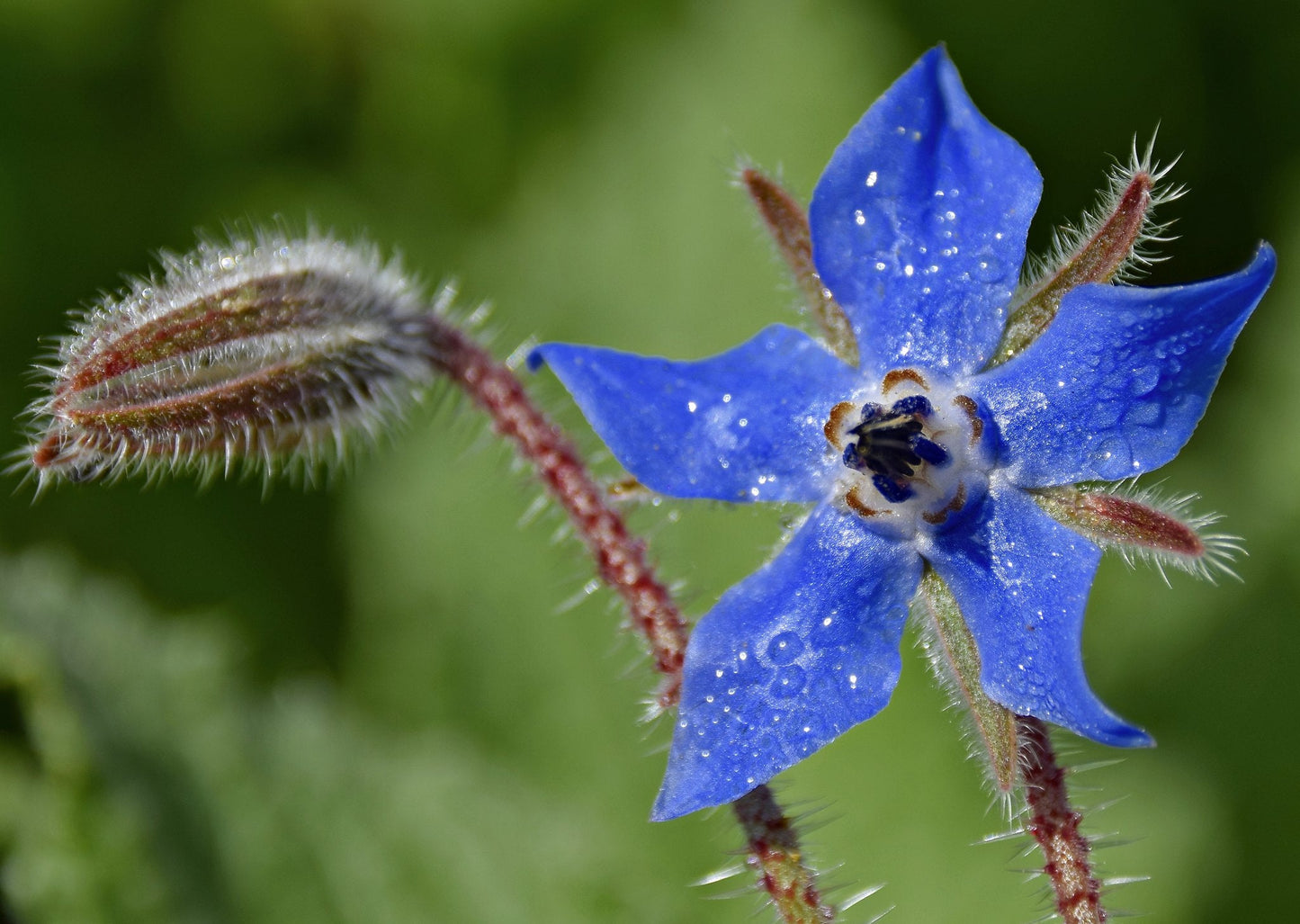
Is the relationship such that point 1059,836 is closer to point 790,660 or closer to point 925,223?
point 790,660

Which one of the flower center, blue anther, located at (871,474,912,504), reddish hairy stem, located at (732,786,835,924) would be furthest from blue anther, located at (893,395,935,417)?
reddish hairy stem, located at (732,786,835,924)

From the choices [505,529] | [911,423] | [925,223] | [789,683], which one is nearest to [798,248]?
[925,223]

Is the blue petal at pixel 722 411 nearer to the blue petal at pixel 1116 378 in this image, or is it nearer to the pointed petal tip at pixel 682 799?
the blue petal at pixel 1116 378

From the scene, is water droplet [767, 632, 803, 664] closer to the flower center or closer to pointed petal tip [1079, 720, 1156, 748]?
the flower center

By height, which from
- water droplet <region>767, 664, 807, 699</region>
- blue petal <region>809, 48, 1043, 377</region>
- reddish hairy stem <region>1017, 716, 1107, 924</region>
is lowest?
reddish hairy stem <region>1017, 716, 1107, 924</region>

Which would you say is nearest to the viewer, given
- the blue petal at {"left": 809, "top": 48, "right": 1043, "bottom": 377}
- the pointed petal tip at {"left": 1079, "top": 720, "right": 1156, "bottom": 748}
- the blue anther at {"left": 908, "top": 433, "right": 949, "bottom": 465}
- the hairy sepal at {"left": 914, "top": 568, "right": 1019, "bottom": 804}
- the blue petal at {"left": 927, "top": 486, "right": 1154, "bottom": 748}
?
the pointed petal tip at {"left": 1079, "top": 720, "right": 1156, "bottom": 748}

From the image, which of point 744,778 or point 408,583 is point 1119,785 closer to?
point 408,583

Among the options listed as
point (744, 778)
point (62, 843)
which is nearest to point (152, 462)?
point (744, 778)
